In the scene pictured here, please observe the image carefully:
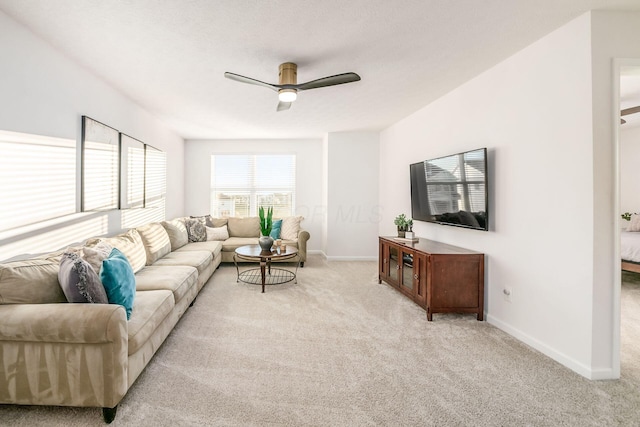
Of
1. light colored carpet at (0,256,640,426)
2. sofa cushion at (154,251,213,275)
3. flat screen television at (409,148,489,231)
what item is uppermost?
flat screen television at (409,148,489,231)

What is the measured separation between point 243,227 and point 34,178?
3612mm

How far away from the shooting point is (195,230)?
17.1ft

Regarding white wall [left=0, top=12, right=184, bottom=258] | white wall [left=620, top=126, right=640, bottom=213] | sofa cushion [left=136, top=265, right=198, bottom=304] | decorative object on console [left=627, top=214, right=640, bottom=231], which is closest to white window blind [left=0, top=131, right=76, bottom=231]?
white wall [left=0, top=12, right=184, bottom=258]

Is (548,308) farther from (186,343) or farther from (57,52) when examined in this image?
(57,52)

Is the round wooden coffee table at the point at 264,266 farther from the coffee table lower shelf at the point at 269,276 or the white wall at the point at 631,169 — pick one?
the white wall at the point at 631,169

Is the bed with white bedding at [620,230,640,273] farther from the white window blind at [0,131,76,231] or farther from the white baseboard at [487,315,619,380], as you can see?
the white window blind at [0,131,76,231]

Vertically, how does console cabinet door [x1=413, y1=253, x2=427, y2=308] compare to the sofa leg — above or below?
above

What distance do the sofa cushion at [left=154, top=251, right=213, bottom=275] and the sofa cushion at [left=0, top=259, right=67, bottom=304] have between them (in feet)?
5.47

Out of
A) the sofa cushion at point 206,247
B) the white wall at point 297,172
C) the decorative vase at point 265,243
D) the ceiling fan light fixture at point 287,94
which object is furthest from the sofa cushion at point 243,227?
the ceiling fan light fixture at point 287,94

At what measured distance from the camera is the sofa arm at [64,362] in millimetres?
1592

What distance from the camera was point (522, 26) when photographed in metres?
2.19

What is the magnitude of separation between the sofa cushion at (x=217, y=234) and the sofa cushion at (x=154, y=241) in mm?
1234

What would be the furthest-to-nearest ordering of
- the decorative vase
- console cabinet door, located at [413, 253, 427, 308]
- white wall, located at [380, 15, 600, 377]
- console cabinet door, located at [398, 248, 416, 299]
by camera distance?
the decorative vase
console cabinet door, located at [398, 248, 416, 299]
console cabinet door, located at [413, 253, 427, 308]
white wall, located at [380, 15, 600, 377]

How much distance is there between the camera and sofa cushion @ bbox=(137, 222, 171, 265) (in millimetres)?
3577
